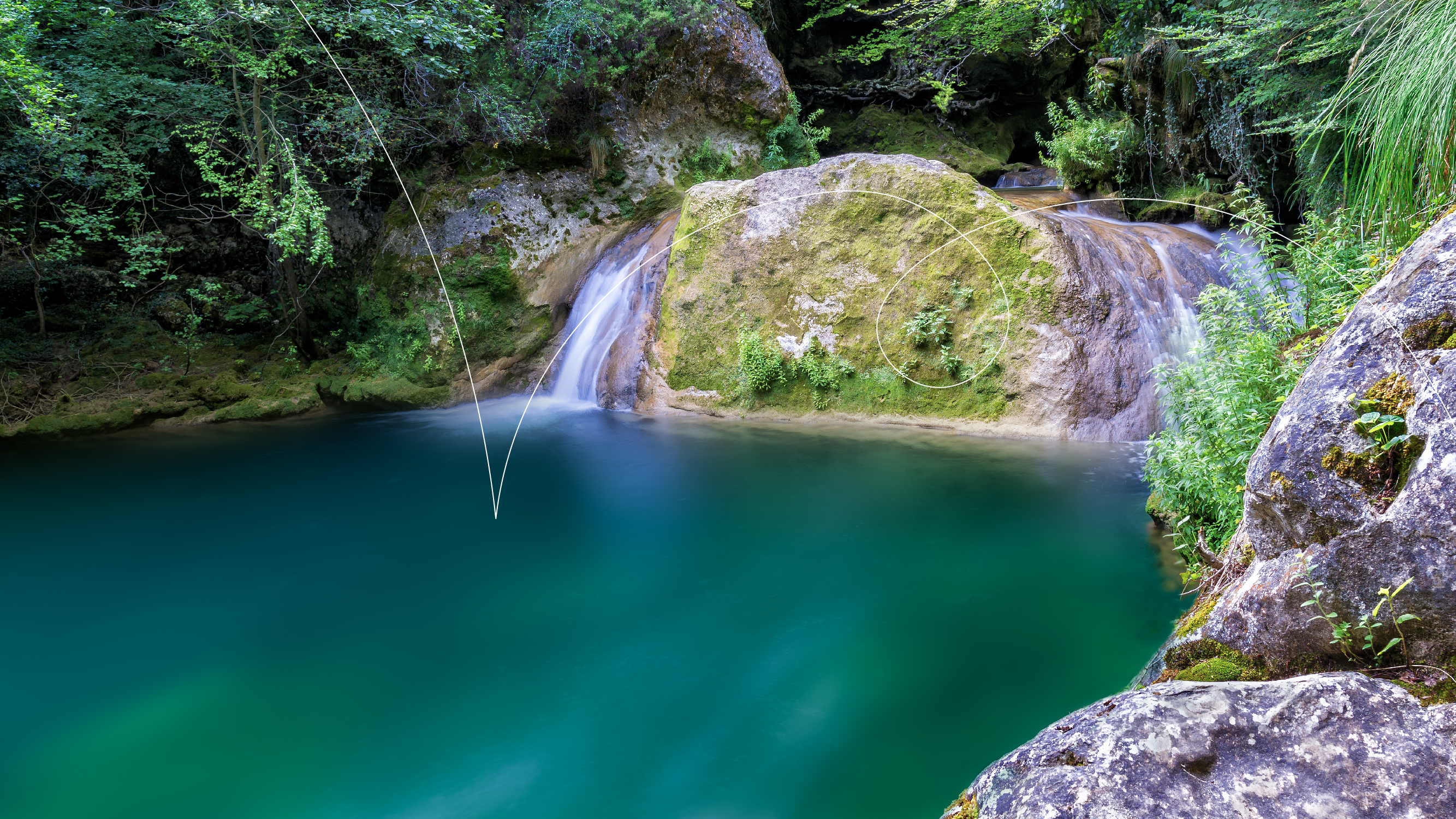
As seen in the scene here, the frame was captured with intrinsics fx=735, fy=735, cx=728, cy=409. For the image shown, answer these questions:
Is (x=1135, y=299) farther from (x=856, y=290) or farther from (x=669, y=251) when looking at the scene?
(x=669, y=251)

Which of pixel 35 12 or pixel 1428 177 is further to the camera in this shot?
pixel 35 12

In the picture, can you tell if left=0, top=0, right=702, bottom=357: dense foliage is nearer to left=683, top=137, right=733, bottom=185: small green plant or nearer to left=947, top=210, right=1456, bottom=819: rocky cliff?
left=683, top=137, right=733, bottom=185: small green plant

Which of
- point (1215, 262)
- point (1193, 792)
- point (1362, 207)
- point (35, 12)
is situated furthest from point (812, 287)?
point (35, 12)

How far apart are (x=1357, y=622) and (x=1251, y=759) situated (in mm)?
592

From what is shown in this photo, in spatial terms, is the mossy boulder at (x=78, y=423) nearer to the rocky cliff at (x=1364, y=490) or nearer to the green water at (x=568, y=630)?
the green water at (x=568, y=630)

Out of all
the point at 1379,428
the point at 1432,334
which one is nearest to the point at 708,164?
the point at 1432,334

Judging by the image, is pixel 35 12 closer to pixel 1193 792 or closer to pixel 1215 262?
pixel 1193 792

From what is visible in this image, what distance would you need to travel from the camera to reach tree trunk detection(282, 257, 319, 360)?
10.4 meters

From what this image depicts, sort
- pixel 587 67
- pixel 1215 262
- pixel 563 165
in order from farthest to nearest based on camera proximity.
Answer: pixel 563 165 < pixel 587 67 < pixel 1215 262

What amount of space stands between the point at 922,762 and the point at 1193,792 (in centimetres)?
174

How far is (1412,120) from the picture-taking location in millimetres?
3338

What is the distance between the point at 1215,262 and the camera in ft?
27.4

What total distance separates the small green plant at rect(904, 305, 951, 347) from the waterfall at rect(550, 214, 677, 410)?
137 inches

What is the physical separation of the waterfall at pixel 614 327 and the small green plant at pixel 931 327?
3.48m
